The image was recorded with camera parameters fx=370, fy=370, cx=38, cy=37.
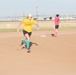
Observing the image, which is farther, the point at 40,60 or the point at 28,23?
the point at 28,23

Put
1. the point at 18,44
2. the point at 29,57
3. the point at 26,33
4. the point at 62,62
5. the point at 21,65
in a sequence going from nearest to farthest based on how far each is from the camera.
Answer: the point at 21,65 → the point at 62,62 → the point at 29,57 → the point at 26,33 → the point at 18,44

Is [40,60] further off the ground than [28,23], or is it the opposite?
[28,23]

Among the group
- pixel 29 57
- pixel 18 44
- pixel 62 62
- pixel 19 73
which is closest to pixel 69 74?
pixel 19 73

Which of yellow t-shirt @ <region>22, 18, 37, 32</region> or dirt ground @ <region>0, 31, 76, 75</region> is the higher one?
yellow t-shirt @ <region>22, 18, 37, 32</region>

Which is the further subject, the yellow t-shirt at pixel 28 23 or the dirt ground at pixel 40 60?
the yellow t-shirt at pixel 28 23

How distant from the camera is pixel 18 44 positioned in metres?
20.0

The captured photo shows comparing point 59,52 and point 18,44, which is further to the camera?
point 18,44

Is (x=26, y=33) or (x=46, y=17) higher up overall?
(x=26, y=33)

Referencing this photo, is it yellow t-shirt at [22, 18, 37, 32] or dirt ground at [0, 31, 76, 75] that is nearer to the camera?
dirt ground at [0, 31, 76, 75]

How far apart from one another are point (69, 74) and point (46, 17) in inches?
2294

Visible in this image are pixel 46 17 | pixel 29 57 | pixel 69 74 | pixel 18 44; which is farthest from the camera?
pixel 46 17

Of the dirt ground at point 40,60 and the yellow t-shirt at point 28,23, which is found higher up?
the yellow t-shirt at point 28,23

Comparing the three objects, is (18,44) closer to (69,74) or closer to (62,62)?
A: (62,62)

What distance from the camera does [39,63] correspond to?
43.9ft
